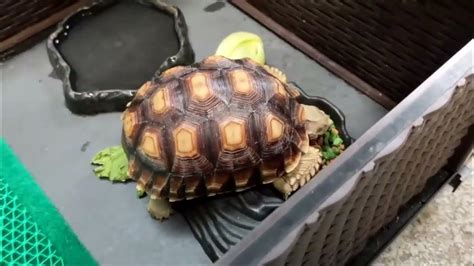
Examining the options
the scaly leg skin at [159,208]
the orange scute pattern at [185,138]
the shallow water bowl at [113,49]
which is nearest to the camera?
the orange scute pattern at [185,138]

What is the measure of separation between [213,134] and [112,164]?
11.8 inches

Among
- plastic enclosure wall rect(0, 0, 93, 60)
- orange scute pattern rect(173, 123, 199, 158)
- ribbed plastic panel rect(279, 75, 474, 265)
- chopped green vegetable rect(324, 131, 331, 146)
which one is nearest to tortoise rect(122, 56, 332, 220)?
orange scute pattern rect(173, 123, 199, 158)

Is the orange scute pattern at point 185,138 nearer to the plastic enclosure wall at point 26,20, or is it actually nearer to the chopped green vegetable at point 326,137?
the chopped green vegetable at point 326,137

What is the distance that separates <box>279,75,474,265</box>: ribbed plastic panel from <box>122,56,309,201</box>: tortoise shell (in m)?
0.21

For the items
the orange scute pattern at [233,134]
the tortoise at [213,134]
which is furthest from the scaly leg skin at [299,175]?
the orange scute pattern at [233,134]

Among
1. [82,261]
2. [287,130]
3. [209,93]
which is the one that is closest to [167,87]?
[209,93]

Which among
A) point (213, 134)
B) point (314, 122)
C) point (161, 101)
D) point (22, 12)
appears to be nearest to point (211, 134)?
point (213, 134)

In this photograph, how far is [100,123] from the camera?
123cm

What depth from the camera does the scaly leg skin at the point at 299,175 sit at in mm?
1041

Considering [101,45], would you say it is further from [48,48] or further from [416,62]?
[416,62]

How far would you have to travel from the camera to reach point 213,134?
949 millimetres

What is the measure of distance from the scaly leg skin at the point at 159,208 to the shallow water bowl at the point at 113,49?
27cm

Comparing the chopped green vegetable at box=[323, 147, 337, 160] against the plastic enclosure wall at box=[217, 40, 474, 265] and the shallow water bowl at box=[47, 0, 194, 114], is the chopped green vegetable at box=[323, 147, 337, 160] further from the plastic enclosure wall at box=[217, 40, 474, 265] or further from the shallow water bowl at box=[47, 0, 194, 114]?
the shallow water bowl at box=[47, 0, 194, 114]

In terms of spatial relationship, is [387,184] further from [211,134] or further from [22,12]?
[22,12]
